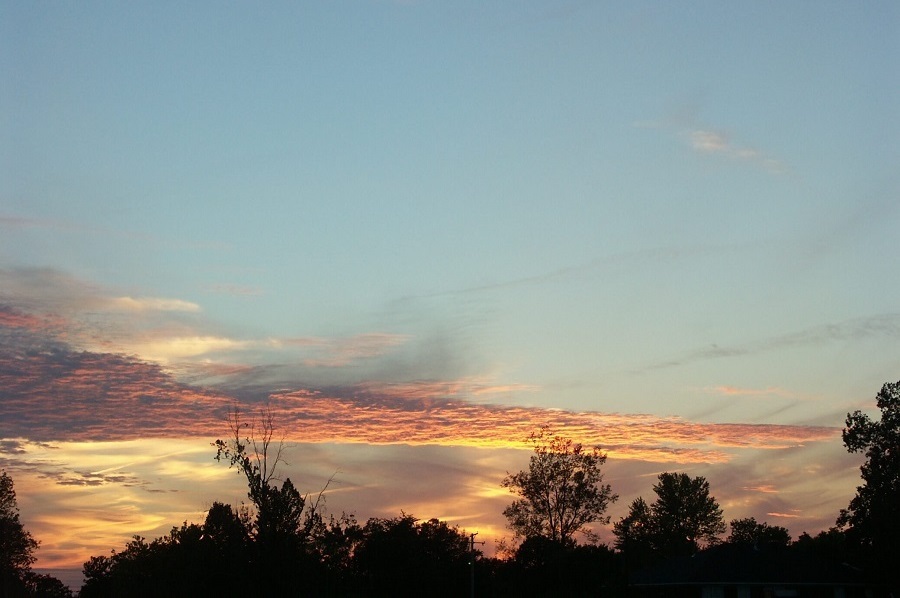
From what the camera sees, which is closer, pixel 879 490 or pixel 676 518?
pixel 879 490

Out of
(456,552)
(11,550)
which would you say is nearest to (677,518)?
(456,552)

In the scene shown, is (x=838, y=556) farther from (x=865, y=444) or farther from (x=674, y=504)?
(x=674, y=504)

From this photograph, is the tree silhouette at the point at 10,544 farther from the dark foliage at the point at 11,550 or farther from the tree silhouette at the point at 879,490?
the tree silhouette at the point at 879,490

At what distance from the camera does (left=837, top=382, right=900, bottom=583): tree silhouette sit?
58.1 m

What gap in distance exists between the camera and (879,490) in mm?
59812

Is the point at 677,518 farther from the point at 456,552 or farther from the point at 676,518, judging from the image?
the point at 456,552

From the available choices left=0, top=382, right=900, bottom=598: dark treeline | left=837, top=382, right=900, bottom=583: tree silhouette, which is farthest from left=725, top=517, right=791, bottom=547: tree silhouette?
left=837, top=382, right=900, bottom=583: tree silhouette

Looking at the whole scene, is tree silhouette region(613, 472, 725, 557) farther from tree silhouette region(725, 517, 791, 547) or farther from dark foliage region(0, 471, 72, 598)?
dark foliage region(0, 471, 72, 598)

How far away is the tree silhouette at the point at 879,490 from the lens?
58.1m

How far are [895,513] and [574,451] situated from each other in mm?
35030

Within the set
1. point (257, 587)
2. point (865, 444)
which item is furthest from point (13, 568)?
point (865, 444)

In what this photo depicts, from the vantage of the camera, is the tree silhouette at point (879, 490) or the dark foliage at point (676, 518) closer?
the tree silhouette at point (879, 490)

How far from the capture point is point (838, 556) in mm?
75188

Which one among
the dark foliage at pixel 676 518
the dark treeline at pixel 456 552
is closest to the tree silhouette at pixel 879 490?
the dark treeline at pixel 456 552
